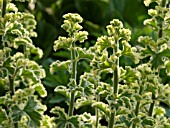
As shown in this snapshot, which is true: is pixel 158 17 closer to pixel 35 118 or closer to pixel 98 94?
pixel 98 94

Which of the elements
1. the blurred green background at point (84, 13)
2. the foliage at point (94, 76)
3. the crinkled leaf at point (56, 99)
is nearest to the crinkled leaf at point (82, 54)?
the foliage at point (94, 76)

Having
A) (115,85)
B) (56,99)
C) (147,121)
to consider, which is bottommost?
(147,121)

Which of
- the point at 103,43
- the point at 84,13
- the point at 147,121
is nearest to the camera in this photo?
the point at 103,43

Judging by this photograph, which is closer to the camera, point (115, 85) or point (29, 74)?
point (115, 85)

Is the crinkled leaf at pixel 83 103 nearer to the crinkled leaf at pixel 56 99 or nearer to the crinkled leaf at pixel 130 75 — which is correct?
the crinkled leaf at pixel 130 75

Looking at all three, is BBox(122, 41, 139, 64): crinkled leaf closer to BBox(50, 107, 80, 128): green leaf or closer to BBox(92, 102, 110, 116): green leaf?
BBox(92, 102, 110, 116): green leaf

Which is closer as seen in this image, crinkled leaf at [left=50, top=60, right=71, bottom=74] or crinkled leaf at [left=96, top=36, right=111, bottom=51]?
crinkled leaf at [left=96, top=36, right=111, bottom=51]

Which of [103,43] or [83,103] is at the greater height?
[103,43]

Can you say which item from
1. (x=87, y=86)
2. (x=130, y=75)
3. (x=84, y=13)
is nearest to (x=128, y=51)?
(x=130, y=75)

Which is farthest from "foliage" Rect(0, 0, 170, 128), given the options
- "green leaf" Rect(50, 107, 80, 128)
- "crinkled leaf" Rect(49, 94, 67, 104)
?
"crinkled leaf" Rect(49, 94, 67, 104)

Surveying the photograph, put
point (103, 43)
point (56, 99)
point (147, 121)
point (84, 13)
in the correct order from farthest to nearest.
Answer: point (84, 13) < point (56, 99) < point (147, 121) < point (103, 43)

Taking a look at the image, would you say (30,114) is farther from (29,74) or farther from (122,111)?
(122,111)

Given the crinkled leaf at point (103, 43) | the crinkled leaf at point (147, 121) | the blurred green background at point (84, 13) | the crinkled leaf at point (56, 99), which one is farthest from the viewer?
the blurred green background at point (84, 13)
